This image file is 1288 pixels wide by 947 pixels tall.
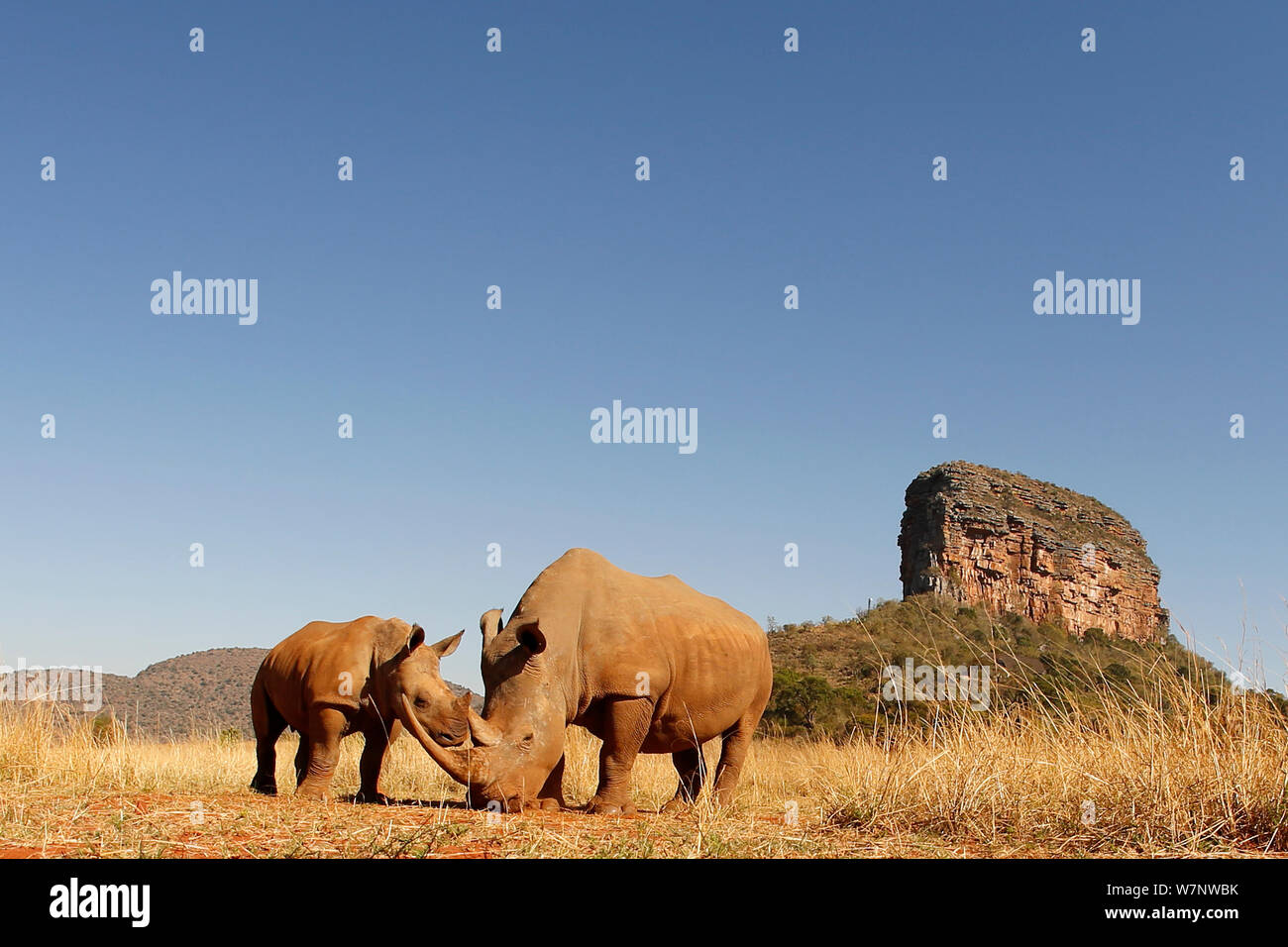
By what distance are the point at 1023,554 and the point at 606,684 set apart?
74.5 meters

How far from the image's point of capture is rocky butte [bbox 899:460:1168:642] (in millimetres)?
76625

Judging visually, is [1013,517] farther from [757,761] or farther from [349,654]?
[349,654]

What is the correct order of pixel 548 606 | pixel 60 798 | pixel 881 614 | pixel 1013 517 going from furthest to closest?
pixel 1013 517 → pixel 881 614 → pixel 548 606 → pixel 60 798

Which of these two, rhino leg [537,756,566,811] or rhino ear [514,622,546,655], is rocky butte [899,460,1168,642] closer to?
rhino leg [537,756,566,811]

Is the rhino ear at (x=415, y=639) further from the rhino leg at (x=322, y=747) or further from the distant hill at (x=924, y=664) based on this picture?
the distant hill at (x=924, y=664)

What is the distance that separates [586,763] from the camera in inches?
522

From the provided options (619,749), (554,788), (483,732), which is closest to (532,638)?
(483,732)

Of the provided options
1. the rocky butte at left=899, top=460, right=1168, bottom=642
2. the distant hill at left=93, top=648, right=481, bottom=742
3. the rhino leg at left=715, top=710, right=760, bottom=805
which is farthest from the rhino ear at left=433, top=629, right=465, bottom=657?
the rocky butte at left=899, top=460, right=1168, bottom=642

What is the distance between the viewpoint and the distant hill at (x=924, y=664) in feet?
31.9

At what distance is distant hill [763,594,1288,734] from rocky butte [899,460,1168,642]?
7.52 m

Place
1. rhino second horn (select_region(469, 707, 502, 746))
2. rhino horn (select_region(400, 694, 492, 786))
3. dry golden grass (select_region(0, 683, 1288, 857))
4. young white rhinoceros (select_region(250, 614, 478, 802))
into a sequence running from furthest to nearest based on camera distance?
young white rhinoceros (select_region(250, 614, 478, 802)), rhino second horn (select_region(469, 707, 502, 746)), rhino horn (select_region(400, 694, 492, 786)), dry golden grass (select_region(0, 683, 1288, 857))

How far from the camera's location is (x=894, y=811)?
7.46m

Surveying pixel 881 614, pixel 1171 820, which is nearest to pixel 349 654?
pixel 1171 820
